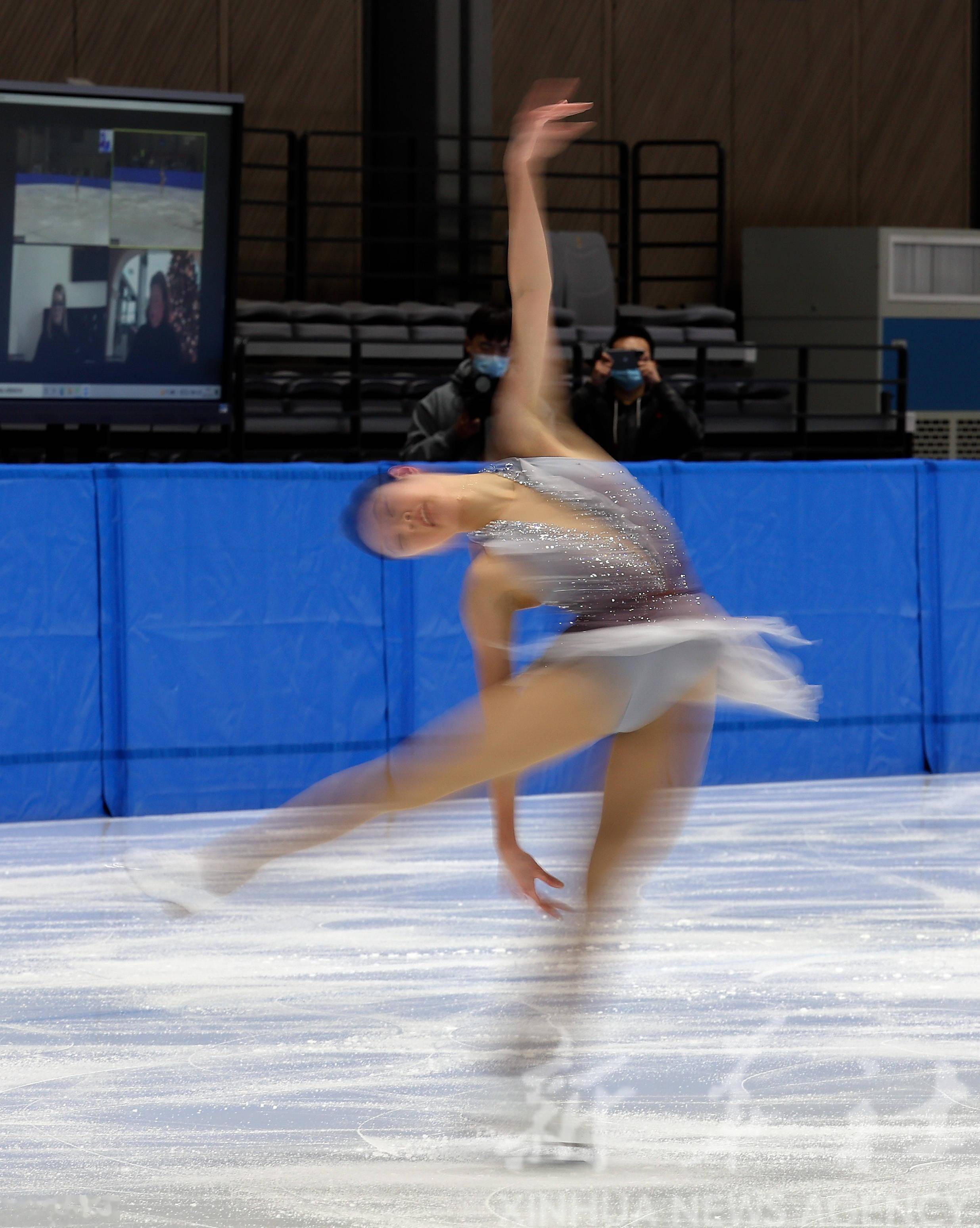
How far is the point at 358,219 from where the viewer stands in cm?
1405

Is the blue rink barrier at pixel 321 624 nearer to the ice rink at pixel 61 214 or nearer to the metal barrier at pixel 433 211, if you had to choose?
the ice rink at pixel 61 214

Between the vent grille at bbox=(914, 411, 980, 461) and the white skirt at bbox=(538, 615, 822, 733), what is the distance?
11133 millimetres

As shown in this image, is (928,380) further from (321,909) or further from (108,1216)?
(108,1216)

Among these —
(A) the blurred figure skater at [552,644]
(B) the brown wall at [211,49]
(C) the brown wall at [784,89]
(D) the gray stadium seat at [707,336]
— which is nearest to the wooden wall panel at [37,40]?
(B) the brown wall at [211,49]

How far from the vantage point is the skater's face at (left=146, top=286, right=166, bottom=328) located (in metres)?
8.06

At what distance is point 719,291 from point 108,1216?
37.4 feet

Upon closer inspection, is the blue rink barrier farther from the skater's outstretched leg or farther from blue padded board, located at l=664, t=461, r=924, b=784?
the skater's outstretched leg

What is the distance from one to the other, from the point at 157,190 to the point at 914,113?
30.5ft

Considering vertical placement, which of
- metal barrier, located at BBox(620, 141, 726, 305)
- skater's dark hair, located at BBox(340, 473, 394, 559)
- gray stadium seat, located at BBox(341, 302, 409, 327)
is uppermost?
metal barrier, located at BBox(620, 141, 726, 305)

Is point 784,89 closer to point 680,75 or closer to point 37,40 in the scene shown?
point 680,75

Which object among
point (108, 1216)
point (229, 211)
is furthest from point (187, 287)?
point (108, 1216)

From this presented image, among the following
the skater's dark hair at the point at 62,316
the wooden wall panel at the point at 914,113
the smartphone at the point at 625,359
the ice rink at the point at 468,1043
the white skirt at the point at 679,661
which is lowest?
the ice rink at the point at 468,1043

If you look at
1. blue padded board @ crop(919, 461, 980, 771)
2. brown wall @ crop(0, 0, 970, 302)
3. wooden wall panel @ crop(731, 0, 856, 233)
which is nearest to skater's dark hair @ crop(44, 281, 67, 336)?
blue padded board @ crop(919, 461, 980, 771)

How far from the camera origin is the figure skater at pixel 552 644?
2.98 meters
